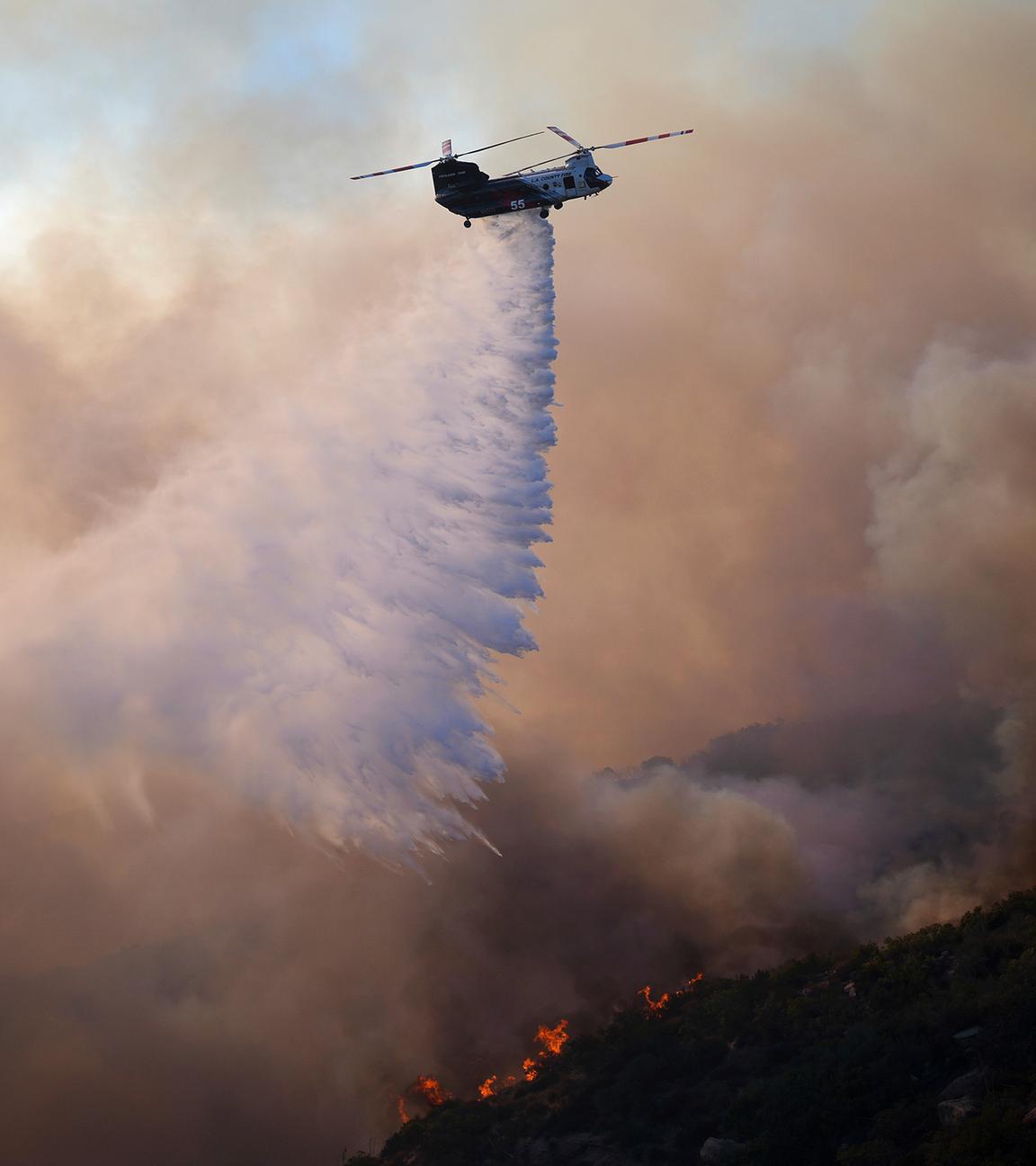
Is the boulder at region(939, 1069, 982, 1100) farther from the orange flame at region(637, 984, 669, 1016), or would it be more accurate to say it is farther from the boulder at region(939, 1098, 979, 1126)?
the orange flame at region(637, 984, 669, 1016)

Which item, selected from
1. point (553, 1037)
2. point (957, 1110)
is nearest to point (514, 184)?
point (957, 1110)

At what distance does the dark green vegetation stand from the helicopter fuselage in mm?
50390

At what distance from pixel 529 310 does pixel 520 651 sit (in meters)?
21.1

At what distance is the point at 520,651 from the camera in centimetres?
5734

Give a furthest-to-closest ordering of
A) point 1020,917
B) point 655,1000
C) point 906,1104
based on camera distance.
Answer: point 655,1000, point 1020,917, point 906,1104

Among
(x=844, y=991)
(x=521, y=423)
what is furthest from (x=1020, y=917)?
(x=521, y=423)

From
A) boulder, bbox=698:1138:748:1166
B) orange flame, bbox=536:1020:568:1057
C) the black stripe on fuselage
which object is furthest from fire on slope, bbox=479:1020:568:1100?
the black stripe on fuselage

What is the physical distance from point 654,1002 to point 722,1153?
41.8m

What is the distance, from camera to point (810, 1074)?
59.9 metres

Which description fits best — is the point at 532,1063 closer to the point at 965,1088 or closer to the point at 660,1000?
the point at 660,1000

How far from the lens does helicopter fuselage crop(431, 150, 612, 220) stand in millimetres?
61562

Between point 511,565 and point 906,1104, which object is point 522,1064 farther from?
point 511,565

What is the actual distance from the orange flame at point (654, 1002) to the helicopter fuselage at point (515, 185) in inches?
2569

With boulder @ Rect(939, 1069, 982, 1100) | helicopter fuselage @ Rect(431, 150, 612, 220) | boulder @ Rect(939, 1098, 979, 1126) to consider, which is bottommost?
boulder @ Rect(939, 1098, 979, 1126)
